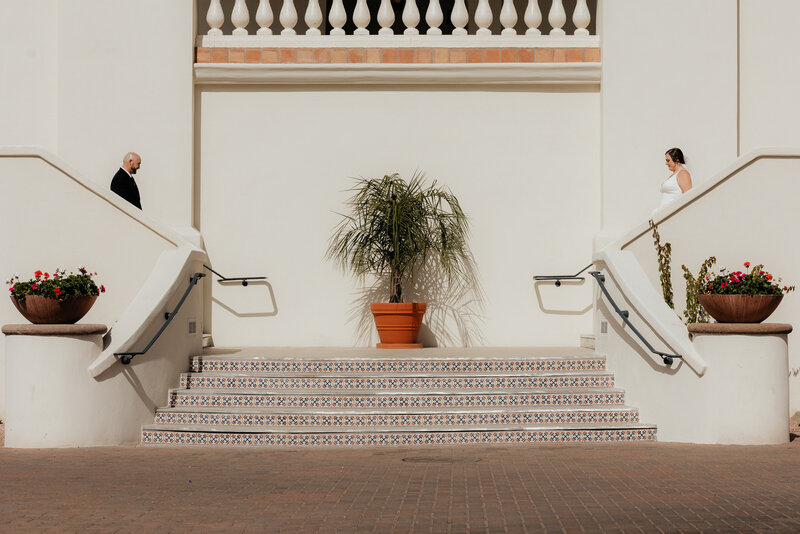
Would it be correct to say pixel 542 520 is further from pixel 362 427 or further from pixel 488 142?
pixel 488 142

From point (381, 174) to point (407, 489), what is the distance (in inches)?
260

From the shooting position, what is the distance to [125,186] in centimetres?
1202

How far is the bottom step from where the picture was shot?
9469 mm

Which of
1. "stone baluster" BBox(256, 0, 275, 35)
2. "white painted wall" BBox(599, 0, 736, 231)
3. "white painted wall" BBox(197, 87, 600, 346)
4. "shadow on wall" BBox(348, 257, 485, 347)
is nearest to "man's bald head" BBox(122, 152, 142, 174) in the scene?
"white painted wall" BBox(197, 87, 600, 346)

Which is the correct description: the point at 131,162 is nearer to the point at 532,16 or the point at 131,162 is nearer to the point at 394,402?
the point at 394,402

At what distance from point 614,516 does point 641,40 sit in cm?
818

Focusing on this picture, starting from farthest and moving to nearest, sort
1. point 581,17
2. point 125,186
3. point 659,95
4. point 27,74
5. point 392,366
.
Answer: point 27,74
point 581,17
point 659,95
point 125,186
point 392,366

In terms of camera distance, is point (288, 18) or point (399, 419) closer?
point (399, 419)

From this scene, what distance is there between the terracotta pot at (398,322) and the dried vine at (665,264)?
278 centimetres

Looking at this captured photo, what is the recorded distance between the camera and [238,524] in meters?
5.93

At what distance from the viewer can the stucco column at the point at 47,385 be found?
9.14m

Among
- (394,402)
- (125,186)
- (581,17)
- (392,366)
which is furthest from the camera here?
(581,17)

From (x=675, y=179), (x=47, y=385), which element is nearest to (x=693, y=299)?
(x=675, y=179)

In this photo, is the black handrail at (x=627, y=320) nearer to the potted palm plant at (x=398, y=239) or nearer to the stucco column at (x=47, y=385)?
the potted palm plant at (x=398, y=239)
